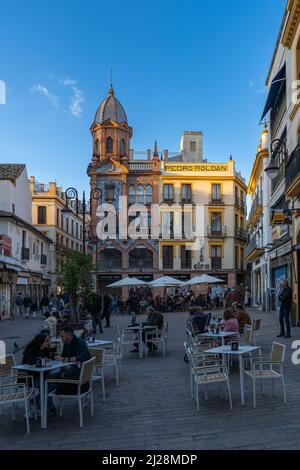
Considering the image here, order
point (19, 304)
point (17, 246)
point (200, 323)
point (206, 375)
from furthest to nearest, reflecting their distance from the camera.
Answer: point (17, 246) → point (19, 304) → point (200, 323) → point (206, 375)

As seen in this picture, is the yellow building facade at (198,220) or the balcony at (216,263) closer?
the yellow building facade at (198,220)

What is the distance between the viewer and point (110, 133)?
44.7 m

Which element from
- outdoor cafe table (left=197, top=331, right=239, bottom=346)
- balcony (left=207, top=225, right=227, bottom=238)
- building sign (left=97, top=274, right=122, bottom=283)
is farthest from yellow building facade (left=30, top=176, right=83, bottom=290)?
outdoor cafe table (left=197, top=331, right=239, bottom=346)

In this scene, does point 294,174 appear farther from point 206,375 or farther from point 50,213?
point 50,213

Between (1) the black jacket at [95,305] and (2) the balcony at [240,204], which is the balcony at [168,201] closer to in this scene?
(2) the balcony at [240,204]

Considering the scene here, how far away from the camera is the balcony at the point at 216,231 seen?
4478cm

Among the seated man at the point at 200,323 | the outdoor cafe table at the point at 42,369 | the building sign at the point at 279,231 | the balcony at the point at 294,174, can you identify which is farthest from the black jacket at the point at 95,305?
the outdoor cafe table at the point at 42,369

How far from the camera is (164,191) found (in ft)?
147

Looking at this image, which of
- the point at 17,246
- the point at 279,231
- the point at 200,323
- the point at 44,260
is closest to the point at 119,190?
the point at 44,260

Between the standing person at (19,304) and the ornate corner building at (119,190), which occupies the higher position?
the ornate corner building at (119,190)

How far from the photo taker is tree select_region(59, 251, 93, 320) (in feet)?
60.1

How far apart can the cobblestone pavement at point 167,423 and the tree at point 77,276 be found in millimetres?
9645

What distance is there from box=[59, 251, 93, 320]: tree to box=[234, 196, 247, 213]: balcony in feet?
A: 97.5

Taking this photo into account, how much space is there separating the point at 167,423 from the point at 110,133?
40.4 m
